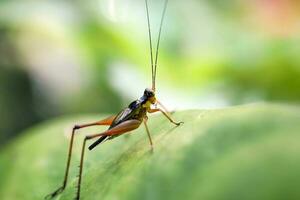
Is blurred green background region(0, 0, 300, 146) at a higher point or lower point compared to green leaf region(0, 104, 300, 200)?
lower

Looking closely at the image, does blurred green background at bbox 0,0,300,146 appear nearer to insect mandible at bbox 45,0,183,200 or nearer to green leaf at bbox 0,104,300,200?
insect mandible at bbox 45,0,183,200

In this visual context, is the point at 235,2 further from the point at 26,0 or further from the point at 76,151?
the point at 76,151

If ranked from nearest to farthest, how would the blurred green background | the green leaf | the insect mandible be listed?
the green leaf < the insect mandible < the blurred green background

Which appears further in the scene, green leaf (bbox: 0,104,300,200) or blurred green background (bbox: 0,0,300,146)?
blurred green background (bbox: 0,0,300,146)

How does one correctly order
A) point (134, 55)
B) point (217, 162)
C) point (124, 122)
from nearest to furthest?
Answer: 1. point (217, 162)
2. point (124, 122)
3. point (134, 55)

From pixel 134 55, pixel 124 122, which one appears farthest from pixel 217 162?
pixel 134 55

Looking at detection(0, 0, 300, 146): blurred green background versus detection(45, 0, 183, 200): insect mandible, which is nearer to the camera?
detection(45, 0, 183, 200): insect mandible

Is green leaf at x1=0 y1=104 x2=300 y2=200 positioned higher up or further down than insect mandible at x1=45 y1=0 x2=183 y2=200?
higher up

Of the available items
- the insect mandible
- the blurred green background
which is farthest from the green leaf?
the blurred green background

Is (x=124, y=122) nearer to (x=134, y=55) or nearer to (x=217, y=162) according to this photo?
(x=217, y=162)

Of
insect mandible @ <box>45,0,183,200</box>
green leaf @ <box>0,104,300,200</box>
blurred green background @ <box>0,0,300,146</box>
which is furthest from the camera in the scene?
blurred green background @ <box>0,0,300,146</box>
